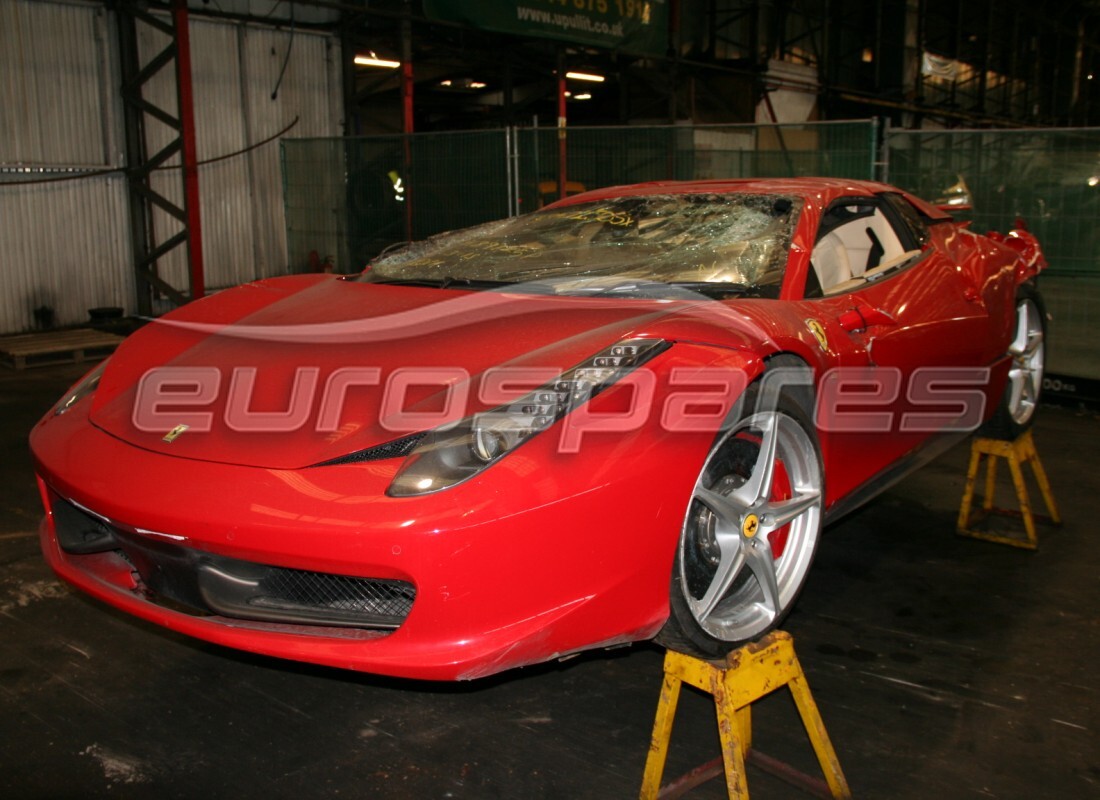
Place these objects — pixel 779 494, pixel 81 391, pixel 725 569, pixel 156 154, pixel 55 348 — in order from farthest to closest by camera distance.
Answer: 1. pixel 156 154
2. pixel 55 348
3. pixel 81 391
4. pixel 779 494
5. pixel 725 569

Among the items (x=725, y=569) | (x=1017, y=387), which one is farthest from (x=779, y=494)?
(x=1017, y=387)

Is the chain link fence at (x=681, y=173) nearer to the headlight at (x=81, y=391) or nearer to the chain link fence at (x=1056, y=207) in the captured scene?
the chain link fence at (x=1056, y=207)

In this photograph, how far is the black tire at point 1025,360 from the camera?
4.21 metres

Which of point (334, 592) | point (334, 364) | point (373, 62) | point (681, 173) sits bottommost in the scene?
point (334, 592)

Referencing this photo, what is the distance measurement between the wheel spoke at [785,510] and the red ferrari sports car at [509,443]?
0.01 metres

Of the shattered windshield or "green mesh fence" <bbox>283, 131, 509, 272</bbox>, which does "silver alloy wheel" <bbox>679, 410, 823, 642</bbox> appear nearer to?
the shattered windshield

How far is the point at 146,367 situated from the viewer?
274 cm

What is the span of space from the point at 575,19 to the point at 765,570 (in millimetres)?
10373

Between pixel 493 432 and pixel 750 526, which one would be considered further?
pixel 750 526

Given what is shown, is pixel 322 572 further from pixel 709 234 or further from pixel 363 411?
pixel 709 234

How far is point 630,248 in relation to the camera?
3.24m

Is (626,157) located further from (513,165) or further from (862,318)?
(862,318)

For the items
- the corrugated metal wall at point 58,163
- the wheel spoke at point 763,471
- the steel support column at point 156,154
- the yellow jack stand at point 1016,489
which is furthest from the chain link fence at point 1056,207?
the corrugated metal wall at point 58,163

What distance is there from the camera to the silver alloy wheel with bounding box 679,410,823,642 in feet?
7.71
